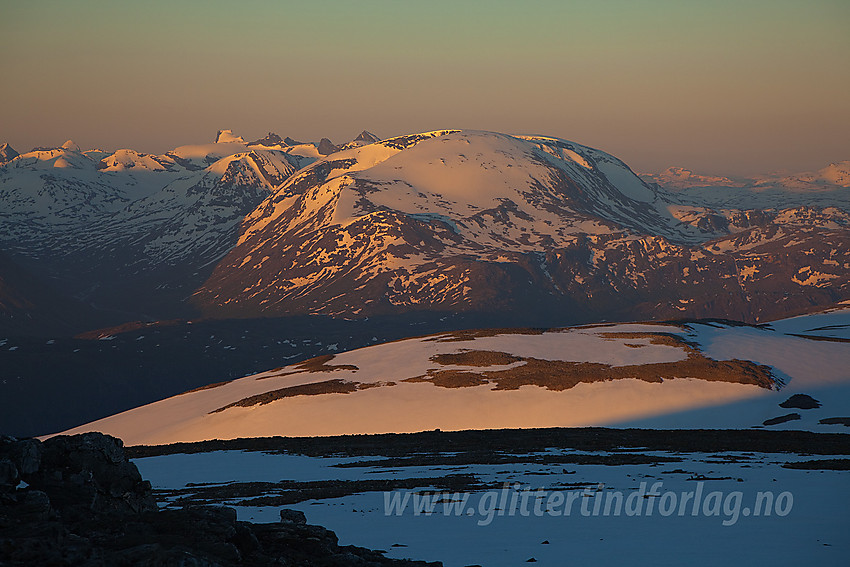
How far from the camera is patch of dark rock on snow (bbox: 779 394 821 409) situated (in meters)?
105

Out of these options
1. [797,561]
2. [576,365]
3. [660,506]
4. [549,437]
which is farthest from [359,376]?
[797,561]

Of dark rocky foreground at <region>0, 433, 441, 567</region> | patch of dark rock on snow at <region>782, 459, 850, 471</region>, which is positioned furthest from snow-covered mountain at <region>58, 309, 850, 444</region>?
dark rocky foreground at <region>0, 433, 441, 567</region>

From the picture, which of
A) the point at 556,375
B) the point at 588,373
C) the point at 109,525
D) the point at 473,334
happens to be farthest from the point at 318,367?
the point at 109,525

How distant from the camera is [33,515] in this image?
25.3 metres

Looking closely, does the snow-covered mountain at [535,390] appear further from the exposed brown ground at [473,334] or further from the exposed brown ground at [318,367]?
the exposed brown ground at [473,334]

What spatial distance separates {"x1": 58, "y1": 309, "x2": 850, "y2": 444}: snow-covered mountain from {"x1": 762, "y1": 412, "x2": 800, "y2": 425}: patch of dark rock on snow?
11cm

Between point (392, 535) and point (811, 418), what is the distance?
255 feet

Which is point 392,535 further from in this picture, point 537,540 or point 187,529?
point 187,529

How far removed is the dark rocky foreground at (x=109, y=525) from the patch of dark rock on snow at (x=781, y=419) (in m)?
79.4

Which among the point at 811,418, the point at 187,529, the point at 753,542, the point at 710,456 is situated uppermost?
the point at 187,529

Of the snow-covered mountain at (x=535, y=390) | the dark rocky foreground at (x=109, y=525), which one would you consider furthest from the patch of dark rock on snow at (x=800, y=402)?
the dark rocky foreground at (x=109, y=525)

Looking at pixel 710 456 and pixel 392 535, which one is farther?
pixel 710 456

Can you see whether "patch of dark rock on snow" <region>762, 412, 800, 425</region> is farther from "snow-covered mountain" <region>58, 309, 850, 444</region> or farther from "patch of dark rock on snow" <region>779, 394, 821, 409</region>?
"patch of dark rock on snow" <region>779, 394, 821, 409</region>

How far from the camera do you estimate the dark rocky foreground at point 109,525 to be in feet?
73.5
